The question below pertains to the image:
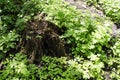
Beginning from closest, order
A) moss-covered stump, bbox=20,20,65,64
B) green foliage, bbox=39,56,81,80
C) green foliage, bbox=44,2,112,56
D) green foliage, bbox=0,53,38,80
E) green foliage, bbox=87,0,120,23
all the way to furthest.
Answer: green foliage, bbox=0,53,38,80
green foliage, bbox=39,56,81,80
moss-covered stump, bbox=20,20,65,64
green foliage, bbox=44,2,112,56
green foliage, bbox=87,0,120,23

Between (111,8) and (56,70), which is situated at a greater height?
(111,8)

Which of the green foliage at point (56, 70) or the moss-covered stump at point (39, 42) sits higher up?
the moss-covered stump at point (39, 42)

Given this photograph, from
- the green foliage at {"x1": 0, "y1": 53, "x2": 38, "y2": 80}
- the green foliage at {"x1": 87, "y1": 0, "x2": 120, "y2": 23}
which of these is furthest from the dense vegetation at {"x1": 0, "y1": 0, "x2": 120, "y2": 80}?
the green foliage at {"x1": 87, "y1": 0, "x2": 120, "y2": 23}

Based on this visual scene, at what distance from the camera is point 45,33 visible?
14.2ft

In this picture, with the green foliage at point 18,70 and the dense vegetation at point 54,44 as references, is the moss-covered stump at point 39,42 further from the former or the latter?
the green foliage at point 18,70

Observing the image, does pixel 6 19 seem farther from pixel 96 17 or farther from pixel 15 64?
pixel 96 17

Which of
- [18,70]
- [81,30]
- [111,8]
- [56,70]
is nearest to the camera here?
[18,70]

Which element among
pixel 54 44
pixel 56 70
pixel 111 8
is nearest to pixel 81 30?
pixel 54 44

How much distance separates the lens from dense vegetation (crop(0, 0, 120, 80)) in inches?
155

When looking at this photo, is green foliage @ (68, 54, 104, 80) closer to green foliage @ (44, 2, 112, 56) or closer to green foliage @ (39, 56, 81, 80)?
green foliage @ (39, 56, 81, 80)

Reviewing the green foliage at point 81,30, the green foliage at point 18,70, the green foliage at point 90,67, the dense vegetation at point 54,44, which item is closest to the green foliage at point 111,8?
the dense vegetation at point 54,44

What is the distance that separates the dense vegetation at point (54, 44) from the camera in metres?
3.94

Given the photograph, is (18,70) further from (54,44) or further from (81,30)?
(81,30)

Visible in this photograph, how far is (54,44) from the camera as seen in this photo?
170 inches
